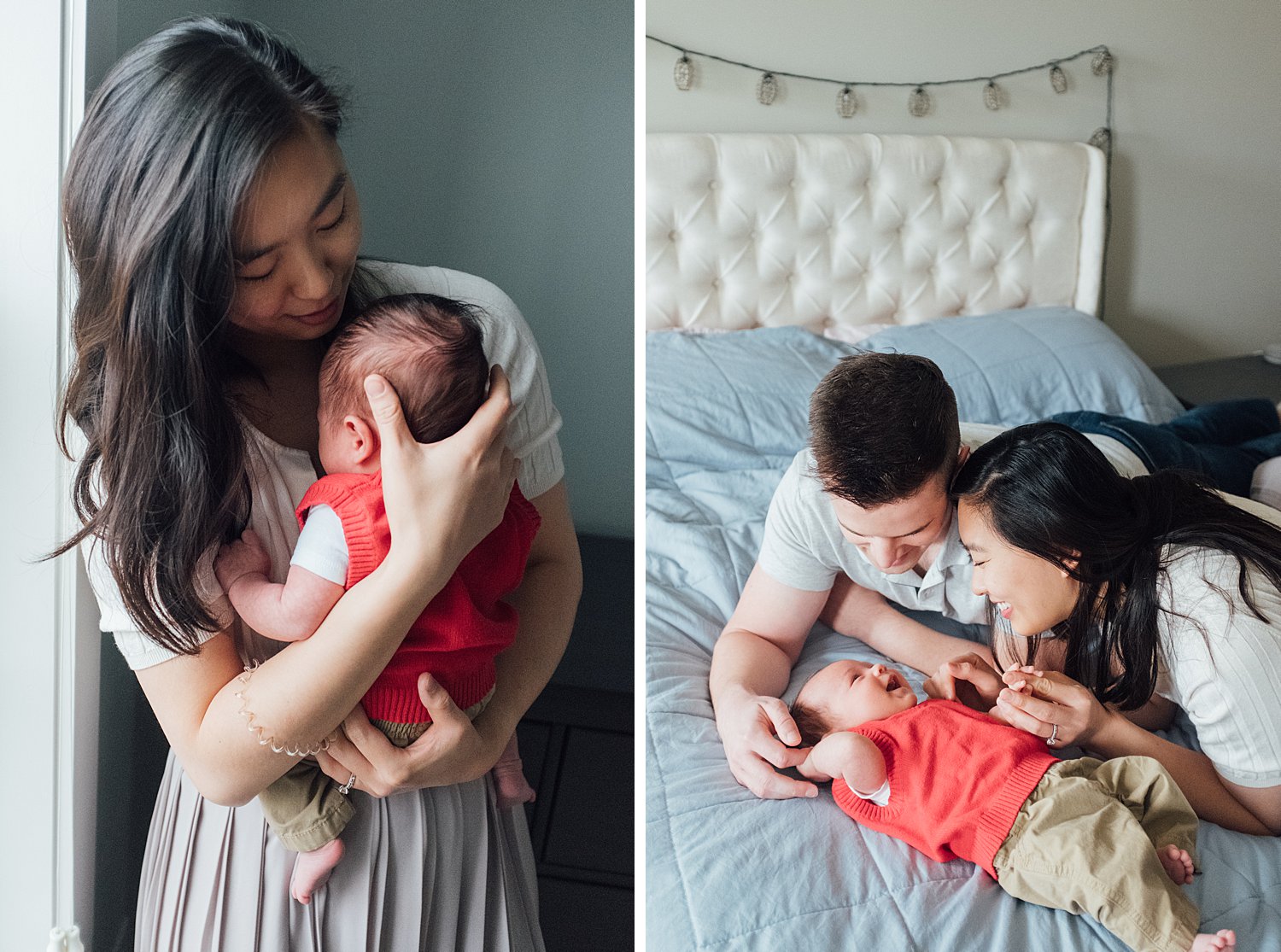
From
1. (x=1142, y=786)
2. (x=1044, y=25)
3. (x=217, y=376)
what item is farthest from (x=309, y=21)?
(x=1044, y=25)

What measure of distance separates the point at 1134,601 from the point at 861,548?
0.22 metres

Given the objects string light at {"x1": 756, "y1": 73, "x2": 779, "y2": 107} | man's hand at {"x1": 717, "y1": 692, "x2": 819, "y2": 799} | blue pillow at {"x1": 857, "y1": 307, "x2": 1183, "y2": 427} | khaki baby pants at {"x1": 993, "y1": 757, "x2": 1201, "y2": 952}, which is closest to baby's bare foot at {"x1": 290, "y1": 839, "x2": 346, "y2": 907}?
man's hand at {"x1": 717, "y1": 692, "x2": 819, "y2": 799}

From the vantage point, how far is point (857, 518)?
74cm

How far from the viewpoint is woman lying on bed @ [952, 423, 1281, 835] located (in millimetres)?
685

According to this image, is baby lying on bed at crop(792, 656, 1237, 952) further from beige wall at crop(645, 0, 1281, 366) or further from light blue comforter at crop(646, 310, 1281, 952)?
beige wall at crop(645, 0, 1281, 366)

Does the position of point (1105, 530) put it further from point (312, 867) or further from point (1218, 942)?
point (312, 867)

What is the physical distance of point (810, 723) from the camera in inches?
35.1

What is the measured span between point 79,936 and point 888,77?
1.92 meters

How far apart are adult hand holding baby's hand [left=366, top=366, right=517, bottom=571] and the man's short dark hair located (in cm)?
29

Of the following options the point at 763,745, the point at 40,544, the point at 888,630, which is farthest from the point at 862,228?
the point at 40,544

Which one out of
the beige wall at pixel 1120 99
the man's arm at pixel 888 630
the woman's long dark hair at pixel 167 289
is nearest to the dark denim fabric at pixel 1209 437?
the man's arm at pixel 888 630

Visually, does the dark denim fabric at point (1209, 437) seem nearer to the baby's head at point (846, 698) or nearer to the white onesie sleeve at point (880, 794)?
the baby's head at point (846, 698)

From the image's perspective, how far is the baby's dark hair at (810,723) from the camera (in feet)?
2.90

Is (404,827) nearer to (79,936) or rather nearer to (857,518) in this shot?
(79,936)
